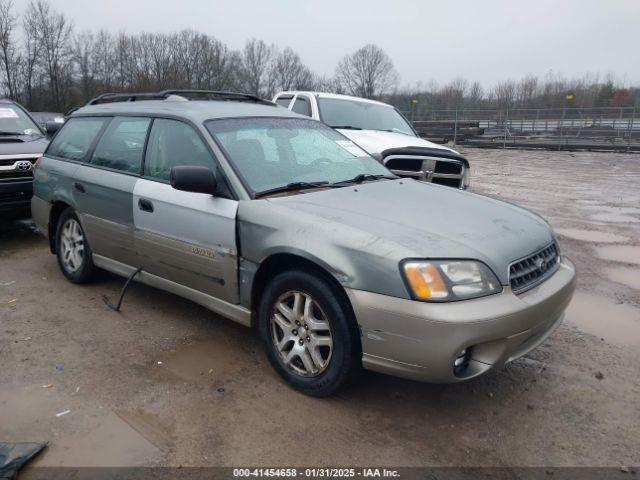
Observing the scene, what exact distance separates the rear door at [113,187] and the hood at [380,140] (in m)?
3.28

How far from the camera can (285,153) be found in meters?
3.82

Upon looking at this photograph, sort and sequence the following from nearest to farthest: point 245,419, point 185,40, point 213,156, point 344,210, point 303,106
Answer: point 245,419, point 344,210, point 213,156, point 303,106, point 185,40

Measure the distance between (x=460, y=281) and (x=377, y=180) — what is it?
147 cm

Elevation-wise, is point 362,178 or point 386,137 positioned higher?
point 386,137

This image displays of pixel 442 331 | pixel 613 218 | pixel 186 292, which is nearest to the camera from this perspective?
pixel 442 331

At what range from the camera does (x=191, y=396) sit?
308 cm

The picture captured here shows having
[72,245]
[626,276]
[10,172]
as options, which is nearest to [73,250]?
[72,245]

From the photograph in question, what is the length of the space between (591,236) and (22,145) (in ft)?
25.4

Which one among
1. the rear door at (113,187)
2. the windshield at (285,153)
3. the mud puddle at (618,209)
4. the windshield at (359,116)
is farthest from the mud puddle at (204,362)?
the mud puddle at (618,209)

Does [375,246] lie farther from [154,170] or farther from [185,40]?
[185,40]

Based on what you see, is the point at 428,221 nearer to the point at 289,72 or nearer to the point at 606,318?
the point at 606,318

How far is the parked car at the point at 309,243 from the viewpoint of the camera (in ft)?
8.57

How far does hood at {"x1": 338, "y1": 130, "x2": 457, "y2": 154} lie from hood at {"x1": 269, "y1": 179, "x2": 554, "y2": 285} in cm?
325

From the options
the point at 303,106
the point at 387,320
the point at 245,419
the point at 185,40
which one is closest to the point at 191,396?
the point at 245,419
